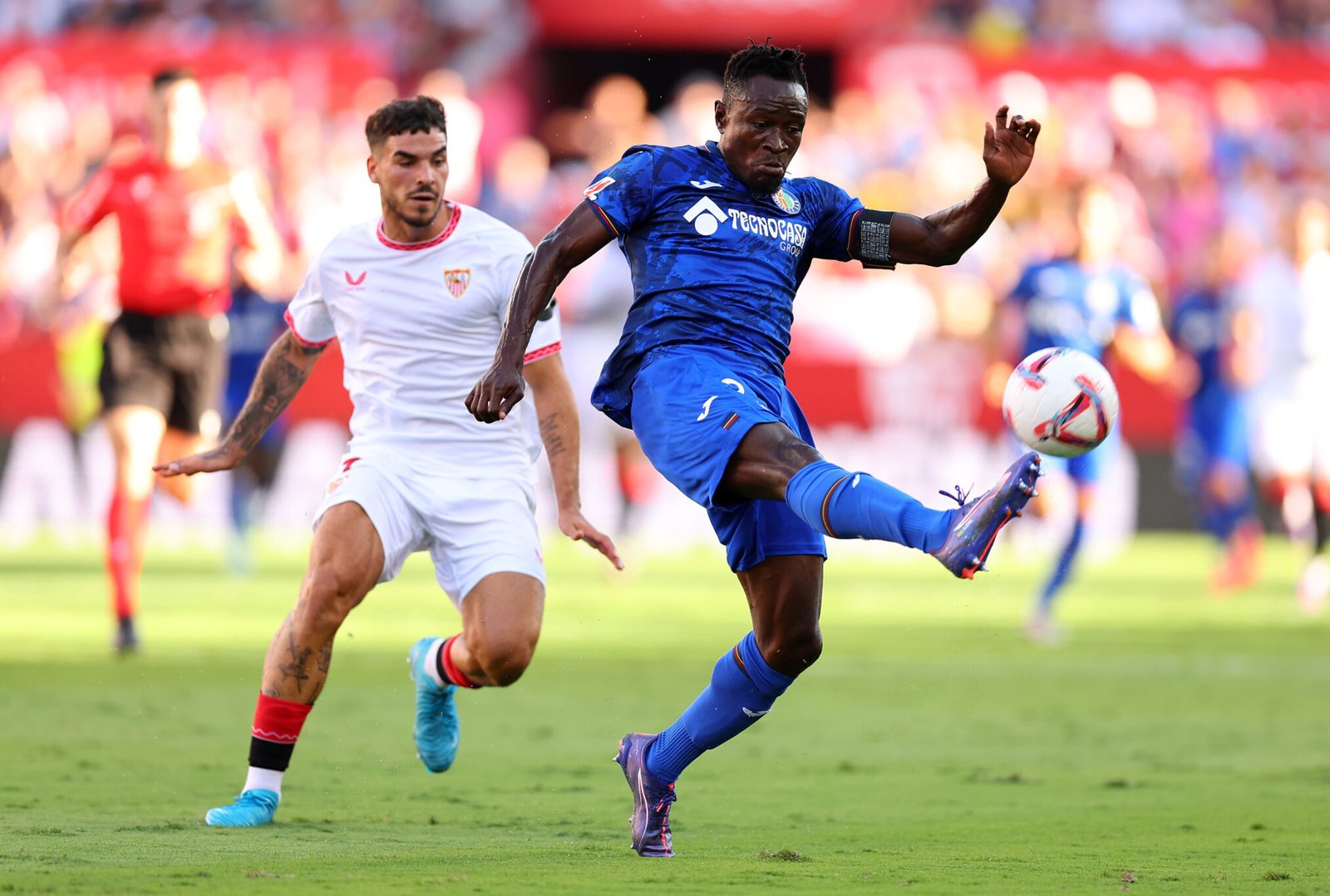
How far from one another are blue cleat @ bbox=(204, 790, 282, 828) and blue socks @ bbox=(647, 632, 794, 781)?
1210 mm

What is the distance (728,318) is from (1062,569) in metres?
6.80

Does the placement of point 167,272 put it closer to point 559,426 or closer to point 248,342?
point 559,426

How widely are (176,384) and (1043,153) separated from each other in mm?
13833

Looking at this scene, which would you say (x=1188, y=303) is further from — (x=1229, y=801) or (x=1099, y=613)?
(x=1229, y=801)

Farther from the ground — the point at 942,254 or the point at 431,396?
the point at 942,254

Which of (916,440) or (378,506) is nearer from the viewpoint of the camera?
(378,506)

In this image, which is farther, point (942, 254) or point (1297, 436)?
point (1297, 436)

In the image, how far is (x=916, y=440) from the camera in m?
19.8

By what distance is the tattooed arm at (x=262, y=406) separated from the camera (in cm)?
635

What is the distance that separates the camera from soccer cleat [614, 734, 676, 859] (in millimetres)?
5531

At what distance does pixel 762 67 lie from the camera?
5.65 metres

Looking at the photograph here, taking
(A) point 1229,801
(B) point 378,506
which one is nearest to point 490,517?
(B) point 378,506

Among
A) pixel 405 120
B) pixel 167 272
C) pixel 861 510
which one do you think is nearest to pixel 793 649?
pixel 861 510

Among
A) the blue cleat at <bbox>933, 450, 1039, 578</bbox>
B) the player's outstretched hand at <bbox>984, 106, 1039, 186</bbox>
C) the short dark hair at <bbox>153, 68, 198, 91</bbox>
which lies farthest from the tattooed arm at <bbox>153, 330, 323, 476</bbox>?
the short dark hair at <bbox>153, 68, 198, 91</bbox>
